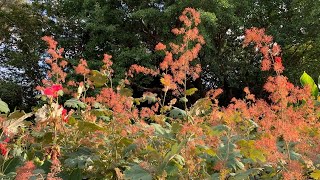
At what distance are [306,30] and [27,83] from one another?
7.76 m

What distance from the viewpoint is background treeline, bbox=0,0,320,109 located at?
11219 millimetres

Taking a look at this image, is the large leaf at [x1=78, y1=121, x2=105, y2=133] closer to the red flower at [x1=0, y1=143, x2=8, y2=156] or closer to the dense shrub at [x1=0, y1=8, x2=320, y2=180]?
the dense shrub at [x1=0, y1=8, x2=320, y2=180]

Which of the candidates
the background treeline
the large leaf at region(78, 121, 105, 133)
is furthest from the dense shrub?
the background treeline

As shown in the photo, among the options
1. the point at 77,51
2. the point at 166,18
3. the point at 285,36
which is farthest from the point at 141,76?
the point at 285,36

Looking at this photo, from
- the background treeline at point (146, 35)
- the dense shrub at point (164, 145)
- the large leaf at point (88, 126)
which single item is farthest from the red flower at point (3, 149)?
the background treeline at point (146, 35)

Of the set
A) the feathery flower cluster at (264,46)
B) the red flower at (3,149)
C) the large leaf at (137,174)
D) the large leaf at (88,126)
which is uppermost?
the feathery flower cluster at (264,46)

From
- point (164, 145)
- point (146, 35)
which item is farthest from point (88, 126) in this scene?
point (146, 35)

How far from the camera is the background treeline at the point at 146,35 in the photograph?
11.2 metres

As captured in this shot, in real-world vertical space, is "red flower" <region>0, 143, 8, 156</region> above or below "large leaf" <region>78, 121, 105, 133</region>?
below

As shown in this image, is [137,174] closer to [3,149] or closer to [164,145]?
[164,145]

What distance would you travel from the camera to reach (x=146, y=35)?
12.4 meters

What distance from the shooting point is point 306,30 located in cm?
1166

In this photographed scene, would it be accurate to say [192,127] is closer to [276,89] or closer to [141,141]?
[141,141]

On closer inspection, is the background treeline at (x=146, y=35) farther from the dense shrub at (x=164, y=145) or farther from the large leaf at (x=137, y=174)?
the large leaf at (x=137, y=174)
